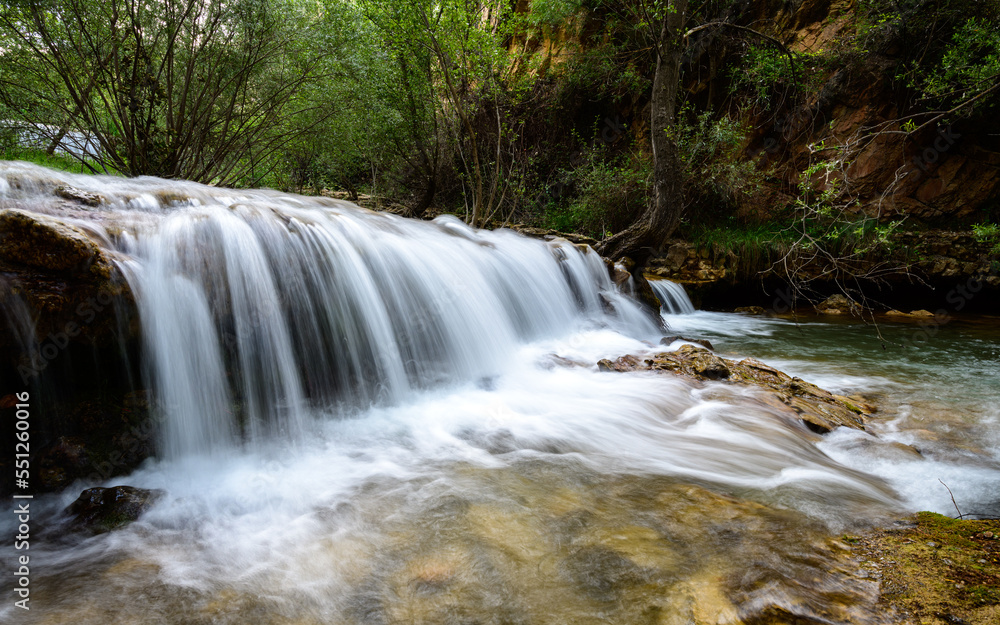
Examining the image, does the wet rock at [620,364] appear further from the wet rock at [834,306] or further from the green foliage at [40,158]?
the green foliage at [40,158]

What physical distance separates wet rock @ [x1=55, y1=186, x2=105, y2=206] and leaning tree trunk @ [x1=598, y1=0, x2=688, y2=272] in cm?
813

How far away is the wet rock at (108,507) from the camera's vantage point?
219 cm

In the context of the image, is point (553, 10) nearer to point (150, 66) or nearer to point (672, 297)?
point (672, 297)

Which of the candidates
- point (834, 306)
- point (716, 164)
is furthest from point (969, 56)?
point (834, 306)

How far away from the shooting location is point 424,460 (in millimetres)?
2957

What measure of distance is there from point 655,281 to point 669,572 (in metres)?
8.19

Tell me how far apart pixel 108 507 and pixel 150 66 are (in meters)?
8.39

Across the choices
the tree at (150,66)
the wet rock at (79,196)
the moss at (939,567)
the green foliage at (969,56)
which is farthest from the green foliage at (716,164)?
the wet rock at (79,196)

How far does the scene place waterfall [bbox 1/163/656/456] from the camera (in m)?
3.02

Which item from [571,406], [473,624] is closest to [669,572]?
[473,624]

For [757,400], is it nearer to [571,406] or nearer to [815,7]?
[571,406]

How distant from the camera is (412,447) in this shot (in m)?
3.16

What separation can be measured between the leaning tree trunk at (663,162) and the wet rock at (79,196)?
8132 mm

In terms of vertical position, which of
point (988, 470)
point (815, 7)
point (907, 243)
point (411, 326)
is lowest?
point (988, 470)
